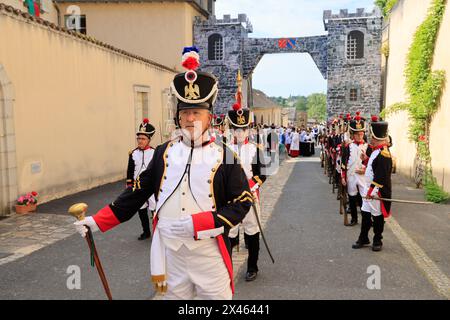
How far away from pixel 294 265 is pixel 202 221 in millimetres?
3240

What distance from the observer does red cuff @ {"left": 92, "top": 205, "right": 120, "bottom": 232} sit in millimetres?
3016

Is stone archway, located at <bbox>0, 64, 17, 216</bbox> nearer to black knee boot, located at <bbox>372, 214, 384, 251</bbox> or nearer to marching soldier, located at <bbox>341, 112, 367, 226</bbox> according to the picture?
marching soldier, located at <bbox>341, 112, 367, 226</bbox>

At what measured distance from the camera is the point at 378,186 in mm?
6172

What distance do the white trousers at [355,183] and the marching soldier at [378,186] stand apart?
1012 mm

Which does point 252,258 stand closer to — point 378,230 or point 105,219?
point 378,230

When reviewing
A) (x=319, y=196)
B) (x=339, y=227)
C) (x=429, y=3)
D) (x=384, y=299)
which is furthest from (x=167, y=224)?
(x=429, y=3)

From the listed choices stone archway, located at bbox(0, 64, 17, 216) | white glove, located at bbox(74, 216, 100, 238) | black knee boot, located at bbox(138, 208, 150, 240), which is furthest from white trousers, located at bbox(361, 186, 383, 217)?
stone archway, located at bbox(0, 64, 17, 216)

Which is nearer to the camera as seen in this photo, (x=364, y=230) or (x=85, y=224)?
(x=85, y=224)

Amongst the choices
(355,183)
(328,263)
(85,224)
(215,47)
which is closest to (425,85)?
(355,183)

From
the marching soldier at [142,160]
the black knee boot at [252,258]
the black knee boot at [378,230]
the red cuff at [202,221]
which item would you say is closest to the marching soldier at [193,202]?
the red cuff at [202,221]

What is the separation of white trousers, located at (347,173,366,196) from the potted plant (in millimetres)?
6694

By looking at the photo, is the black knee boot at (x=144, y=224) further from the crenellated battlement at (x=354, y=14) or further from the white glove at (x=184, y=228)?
the crenellated battlement at (x=354, y=14)

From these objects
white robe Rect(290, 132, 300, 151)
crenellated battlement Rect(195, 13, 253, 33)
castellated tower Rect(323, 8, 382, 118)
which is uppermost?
crenellated battlement Rect(195, 13, 253, 33)

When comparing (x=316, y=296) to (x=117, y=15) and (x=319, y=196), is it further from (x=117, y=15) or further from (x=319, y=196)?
(x=117, y=15)
